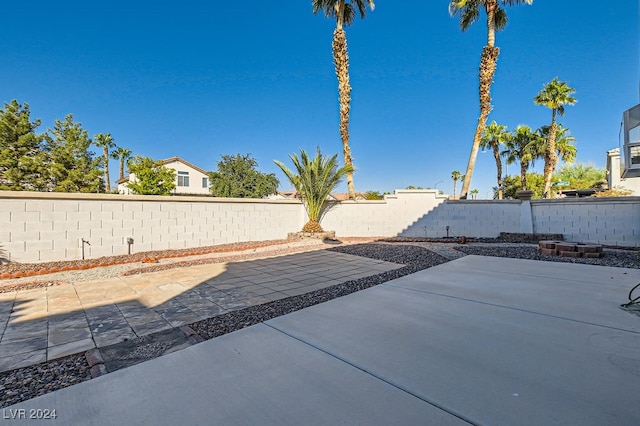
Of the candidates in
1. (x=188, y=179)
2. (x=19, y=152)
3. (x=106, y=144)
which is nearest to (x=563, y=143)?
(x=188, y=179)

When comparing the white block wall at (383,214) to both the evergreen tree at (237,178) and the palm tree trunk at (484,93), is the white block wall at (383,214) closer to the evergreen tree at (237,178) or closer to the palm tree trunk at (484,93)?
the palm tree trunk at (484,93)

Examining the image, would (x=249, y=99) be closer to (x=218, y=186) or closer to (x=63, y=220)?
(x=218, y=186)

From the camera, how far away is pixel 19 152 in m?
17.4

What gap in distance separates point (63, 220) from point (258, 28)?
539 inches

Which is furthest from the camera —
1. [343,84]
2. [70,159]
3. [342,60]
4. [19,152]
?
[70,159]

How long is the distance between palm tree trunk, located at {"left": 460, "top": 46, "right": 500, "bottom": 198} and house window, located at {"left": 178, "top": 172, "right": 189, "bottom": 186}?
29.5m

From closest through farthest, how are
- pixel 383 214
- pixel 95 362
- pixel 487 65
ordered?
pixel 95 362 < pixel 383 214 < pixel 487 65

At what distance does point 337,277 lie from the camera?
481 cm

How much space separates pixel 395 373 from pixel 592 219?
1013 cm

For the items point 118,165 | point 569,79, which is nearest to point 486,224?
point 569,79

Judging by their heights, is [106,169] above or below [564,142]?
above

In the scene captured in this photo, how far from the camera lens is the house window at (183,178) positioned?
104 ft

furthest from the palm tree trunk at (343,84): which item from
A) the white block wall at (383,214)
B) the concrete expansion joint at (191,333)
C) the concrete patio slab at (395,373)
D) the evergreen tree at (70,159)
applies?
the evergreen tree at (70,159)

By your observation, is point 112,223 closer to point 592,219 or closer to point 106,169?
point 592,219
